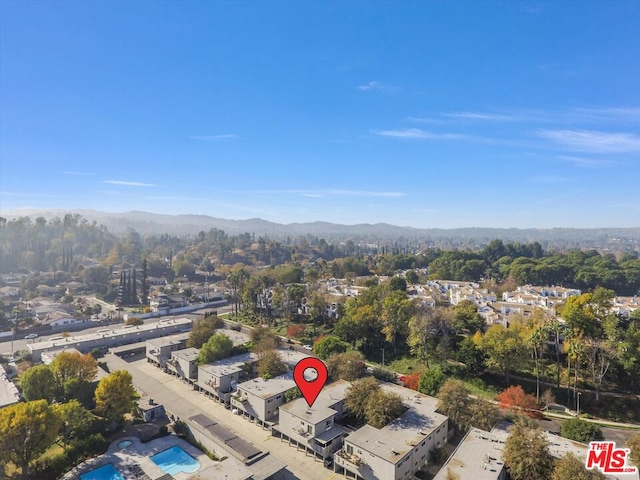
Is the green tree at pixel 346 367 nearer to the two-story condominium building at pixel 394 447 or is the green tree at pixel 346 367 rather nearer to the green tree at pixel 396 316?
the two-story condominium building at pixel 394 447

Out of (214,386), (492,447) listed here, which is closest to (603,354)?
(492,447)

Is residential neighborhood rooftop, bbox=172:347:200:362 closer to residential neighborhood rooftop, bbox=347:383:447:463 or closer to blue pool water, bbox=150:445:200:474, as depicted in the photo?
blue pool water, bbox=150:445:200:474

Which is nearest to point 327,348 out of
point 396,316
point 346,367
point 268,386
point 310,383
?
point 346,367

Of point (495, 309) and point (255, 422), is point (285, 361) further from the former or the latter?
point (495, 309)

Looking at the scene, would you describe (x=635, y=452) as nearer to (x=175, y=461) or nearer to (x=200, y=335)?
(x=175, y=461)

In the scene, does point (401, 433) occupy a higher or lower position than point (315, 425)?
lower

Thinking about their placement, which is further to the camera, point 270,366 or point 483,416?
point 270,366
